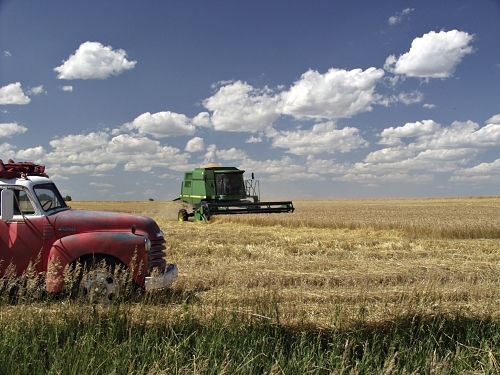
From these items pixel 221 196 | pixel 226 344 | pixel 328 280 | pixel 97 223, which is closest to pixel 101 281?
pixel 97 223

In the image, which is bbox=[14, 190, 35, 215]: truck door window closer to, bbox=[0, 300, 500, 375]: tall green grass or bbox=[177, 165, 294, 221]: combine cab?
bbox=[0, 300, 500, 375]: tall green grass

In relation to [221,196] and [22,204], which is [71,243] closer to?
[22,204]

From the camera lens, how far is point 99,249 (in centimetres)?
664

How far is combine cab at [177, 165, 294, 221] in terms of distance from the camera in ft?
81.4

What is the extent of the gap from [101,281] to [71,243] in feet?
2.54

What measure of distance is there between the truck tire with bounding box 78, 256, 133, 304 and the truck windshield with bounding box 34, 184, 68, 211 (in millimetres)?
1254

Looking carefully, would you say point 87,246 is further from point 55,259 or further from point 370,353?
point 370,353

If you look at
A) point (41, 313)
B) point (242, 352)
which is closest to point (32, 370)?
point (41, 313)

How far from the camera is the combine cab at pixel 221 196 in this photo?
24.8m

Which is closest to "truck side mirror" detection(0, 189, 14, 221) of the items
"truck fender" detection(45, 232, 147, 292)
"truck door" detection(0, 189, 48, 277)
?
"truck door" detection(0, 189, 48, 277)

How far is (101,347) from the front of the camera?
15.6 ft

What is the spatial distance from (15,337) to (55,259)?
1.82 metres

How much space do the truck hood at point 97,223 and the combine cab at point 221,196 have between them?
56.6ft

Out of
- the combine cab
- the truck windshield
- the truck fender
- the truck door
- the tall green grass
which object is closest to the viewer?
the tall green grass
